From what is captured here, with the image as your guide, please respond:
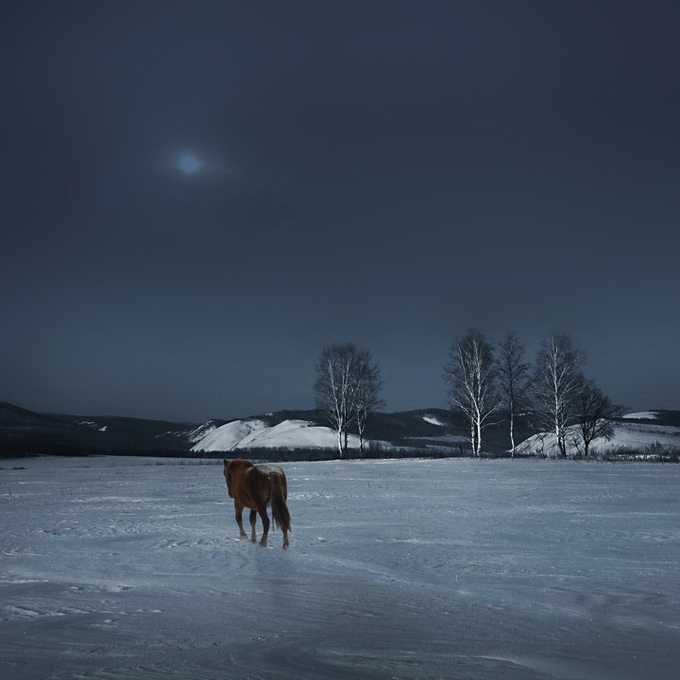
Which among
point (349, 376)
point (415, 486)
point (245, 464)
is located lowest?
point (415, 486)

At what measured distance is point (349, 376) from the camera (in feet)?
181

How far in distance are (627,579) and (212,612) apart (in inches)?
153

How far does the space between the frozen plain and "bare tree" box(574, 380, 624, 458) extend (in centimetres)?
3991

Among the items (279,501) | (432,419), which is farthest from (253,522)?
(432,419)

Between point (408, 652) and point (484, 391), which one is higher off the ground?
point (484, 391)

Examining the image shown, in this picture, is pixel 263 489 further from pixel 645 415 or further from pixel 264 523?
pixel 645 415

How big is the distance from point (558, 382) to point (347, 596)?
45.0 m

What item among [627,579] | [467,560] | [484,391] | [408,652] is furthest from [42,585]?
[484,391]

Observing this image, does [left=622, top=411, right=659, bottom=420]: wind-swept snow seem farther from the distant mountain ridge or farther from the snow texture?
the snow texture

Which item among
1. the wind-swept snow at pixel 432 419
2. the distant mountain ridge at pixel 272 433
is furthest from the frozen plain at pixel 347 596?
the wind-swept snow at pixel 432 419

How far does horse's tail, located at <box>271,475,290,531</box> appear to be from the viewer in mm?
6809

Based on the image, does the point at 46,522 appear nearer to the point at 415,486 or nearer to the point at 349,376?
the point at 415,486

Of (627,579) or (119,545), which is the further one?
(119,545)

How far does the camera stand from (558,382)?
1865 inches
